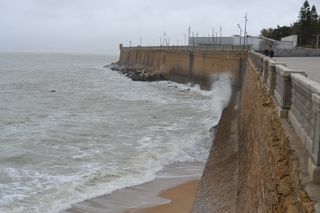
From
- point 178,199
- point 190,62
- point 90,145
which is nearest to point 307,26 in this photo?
point 190,62

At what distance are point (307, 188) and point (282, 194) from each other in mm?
669

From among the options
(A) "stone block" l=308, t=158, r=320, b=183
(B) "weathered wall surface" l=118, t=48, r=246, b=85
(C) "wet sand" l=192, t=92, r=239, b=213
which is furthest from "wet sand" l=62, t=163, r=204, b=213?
(B) "weathered wall surface" l=118, t=48, r=246, b=85

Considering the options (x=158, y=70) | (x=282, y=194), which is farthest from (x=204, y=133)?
(x=158, y=70)

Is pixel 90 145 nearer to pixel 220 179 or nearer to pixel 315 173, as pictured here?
pixel 220 179

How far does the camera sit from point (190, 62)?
51.8 metres

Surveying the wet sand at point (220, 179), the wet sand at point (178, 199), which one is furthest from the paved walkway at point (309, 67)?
the wet sand at point (178, 199)

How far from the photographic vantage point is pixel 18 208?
11883mm

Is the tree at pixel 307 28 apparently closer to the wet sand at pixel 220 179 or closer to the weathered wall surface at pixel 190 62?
the weathered wall surface at pixel 190 62

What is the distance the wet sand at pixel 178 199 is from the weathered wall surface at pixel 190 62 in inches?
842

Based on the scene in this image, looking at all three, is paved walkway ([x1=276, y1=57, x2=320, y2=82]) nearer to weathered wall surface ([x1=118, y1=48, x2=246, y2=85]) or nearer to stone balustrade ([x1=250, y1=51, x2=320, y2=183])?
stone balustrade ([x1=250, y1=51, x2=320, y2=183])

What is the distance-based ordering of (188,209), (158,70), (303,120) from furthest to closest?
(158,70)
(188,209)
(303,120)

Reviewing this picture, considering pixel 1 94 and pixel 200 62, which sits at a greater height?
pixel 200 62

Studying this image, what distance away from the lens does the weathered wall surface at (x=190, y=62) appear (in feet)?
123

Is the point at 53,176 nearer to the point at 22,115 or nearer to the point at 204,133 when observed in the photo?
the point at 204,133
